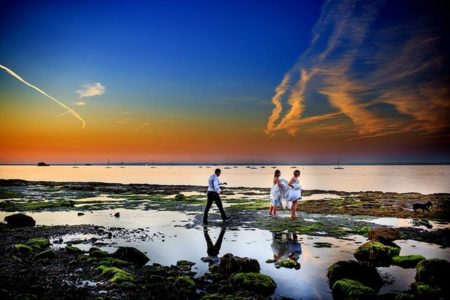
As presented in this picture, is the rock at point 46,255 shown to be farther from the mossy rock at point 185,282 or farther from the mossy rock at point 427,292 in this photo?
the mossy rock at point 427,292

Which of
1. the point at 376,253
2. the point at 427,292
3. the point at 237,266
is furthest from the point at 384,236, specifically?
the point at 237,266

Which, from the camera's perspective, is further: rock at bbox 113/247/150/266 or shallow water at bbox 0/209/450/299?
rock at bbox 113/247/150/266

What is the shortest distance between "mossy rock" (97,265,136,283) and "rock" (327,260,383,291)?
6.27m

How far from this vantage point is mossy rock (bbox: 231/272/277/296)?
33.6 feet

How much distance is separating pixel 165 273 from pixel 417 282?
7.84 metres

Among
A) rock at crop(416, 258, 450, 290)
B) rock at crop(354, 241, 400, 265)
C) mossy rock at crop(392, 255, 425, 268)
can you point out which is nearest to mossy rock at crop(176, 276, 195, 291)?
rock at crop(416, 258, 450, 290)

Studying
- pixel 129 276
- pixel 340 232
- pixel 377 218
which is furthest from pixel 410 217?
pixel 129 276

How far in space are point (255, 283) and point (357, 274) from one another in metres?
3.31

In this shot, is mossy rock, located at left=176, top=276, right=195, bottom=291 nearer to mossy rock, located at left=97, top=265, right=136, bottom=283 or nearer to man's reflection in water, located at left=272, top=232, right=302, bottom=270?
mossy rock, located at left=97, top=265, right=136, bottom=283

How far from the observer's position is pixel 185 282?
1063cm

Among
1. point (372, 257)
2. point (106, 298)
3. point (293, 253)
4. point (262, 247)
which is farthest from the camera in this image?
point (262, 247)

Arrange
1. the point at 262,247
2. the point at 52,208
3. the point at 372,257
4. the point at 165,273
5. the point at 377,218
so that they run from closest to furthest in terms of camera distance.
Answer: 1. the point at 165,273
2. the point at 372,257
3. the point at 262,247
4. the point at 377,218
5. the point at 52,208

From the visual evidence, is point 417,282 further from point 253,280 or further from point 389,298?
point 253,280

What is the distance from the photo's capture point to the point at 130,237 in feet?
61.9
